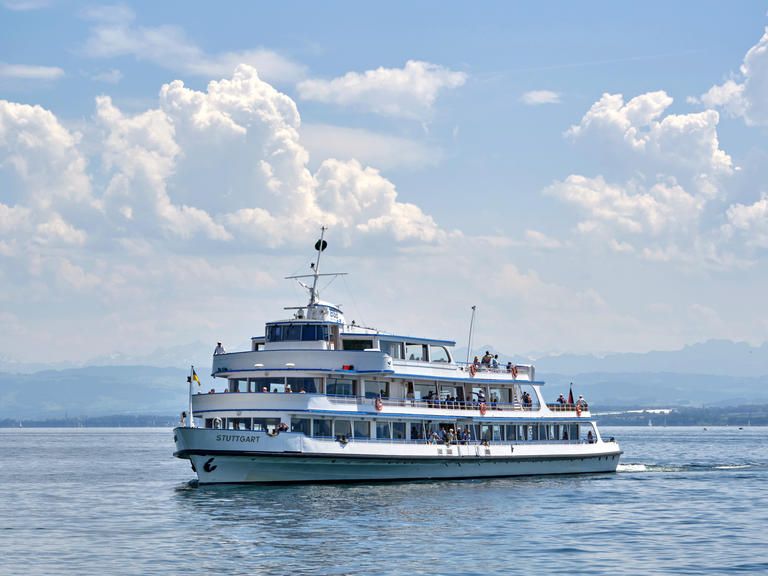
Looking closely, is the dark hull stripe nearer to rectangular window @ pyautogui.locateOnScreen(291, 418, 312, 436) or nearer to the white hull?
the white hull

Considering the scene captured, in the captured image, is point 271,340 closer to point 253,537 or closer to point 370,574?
point 253,537

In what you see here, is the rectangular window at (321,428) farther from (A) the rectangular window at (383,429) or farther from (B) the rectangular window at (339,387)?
(A) the rectangular window at (383,429)

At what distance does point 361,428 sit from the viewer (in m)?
56.6

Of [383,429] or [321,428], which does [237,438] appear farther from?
[383,429]

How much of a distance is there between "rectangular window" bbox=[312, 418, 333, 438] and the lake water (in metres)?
2.71

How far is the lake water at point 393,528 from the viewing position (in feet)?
113

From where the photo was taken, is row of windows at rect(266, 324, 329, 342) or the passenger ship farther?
row of windows at rect(266, 324, 329, 342)

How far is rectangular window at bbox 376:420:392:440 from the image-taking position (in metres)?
57.3

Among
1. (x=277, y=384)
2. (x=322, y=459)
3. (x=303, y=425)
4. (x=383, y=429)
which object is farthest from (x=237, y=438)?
(x=383, y=429)

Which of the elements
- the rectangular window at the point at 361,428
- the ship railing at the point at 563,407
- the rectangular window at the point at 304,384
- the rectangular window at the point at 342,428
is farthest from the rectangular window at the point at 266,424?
the ship railing at the point at 563,407

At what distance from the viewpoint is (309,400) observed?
54.1 m

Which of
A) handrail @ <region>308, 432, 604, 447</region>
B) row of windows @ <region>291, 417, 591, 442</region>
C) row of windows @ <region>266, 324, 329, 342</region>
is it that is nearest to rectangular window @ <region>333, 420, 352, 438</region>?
row of windows @ <region>291, 417, 591, 442</region>

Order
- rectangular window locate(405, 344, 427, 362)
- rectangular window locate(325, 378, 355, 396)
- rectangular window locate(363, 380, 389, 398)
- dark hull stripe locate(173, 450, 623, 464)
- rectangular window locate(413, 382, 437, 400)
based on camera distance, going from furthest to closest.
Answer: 1. rectangular window locate(413, 382, 437, 400)
2. rectangular window locate(405, 344, 427, 362)
3. rectangular window locate(363, 380, 389, 398)
4. rectangular window locate(325, 378, 355, 396)
5. dark hull stripe locate(173, 450, 623, 464)

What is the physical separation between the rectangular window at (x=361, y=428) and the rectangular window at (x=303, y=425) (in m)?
2.85
